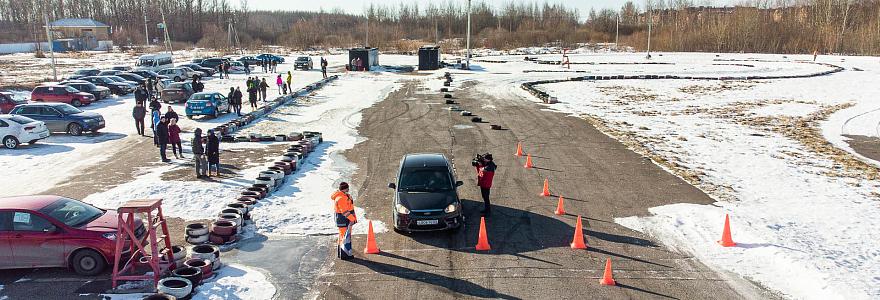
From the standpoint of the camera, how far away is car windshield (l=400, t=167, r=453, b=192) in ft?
45.0

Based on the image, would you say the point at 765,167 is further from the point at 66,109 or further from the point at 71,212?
the point at 66,109

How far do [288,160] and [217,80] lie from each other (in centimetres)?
3632

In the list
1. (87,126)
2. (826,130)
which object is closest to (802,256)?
(826,130)

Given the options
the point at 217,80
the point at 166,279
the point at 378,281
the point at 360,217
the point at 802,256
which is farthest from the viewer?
the point at 217,80

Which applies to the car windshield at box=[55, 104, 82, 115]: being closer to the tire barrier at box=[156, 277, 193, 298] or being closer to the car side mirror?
the car side mirror

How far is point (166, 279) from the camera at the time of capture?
9922 mm

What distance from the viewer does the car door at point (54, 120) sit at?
2625 centimetres

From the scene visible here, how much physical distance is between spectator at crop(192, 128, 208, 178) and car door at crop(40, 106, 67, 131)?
11.9 m

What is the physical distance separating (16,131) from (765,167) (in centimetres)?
2763

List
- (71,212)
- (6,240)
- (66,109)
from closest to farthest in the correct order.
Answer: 1. (6,240)
2. (71,212)
3. (66,109)

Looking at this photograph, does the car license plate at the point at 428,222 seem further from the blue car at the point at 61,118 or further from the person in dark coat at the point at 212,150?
the blue car at the point at 61,118

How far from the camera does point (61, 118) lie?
26359 millimetres

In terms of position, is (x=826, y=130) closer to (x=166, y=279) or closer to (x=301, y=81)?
(x=166, y=279)

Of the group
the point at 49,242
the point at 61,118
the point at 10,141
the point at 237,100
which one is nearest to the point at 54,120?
the point at 61,118
